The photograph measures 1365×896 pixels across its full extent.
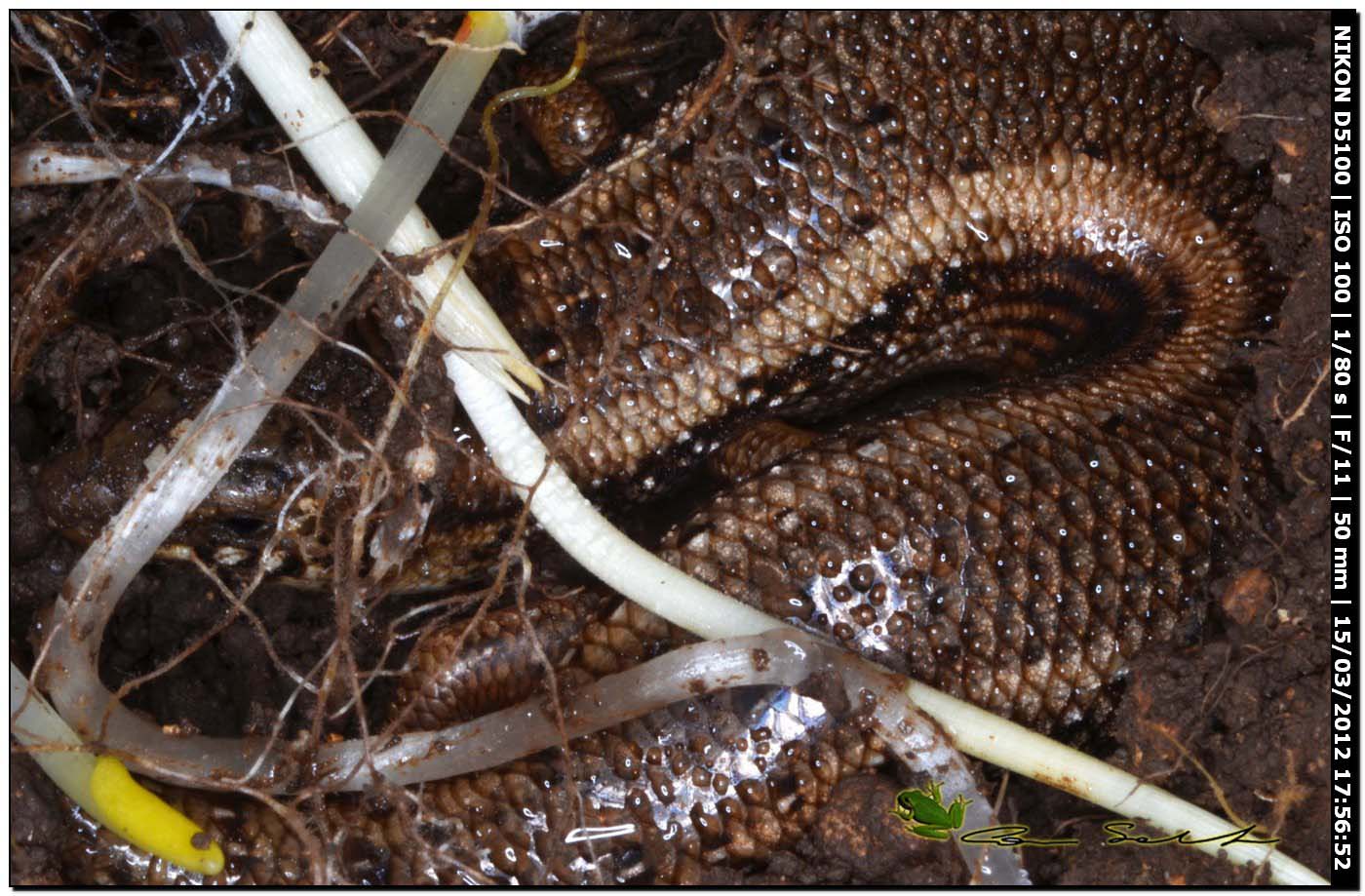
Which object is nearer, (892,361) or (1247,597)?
(1247,597)

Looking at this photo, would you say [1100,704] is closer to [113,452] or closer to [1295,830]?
[1295,830]

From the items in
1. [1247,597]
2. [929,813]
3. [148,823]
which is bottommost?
[929,813]

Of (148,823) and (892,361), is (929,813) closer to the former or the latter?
(892,361)

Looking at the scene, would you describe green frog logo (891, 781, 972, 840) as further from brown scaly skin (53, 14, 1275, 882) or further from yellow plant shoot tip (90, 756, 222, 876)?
yellow plant shoot tip (90, 756, 222, 876)

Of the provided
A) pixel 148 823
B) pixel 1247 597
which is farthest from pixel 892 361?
pixel 148 823

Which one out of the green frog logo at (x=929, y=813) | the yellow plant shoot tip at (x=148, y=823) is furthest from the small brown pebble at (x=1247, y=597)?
the yellow plant shoot tip at (x=148, y=823)

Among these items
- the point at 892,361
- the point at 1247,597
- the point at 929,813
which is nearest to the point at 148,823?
the point at 929,813

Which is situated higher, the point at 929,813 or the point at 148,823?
the point at 148,823
